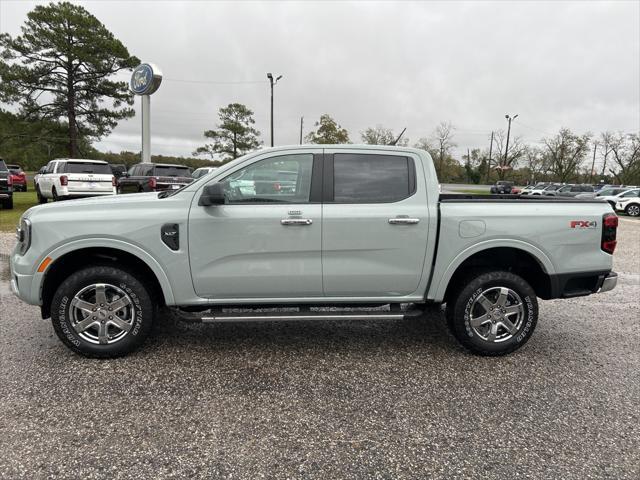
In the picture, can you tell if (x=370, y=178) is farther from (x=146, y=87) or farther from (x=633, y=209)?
(x=633, y=209)

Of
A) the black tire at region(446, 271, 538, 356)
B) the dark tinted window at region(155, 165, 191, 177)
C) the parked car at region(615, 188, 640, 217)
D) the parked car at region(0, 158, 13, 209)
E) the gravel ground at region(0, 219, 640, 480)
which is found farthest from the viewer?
the parked car at region(615, 188, 640, 217)

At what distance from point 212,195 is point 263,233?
0.51 m

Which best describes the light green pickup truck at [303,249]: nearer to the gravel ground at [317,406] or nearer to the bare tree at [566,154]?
the gravel ground at [317,406]

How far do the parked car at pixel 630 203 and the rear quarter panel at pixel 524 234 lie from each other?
984 inches

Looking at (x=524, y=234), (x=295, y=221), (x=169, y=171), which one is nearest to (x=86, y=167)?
(x=169, y=171)

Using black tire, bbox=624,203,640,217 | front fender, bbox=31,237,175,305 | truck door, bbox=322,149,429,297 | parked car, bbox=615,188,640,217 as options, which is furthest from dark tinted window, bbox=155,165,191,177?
black tire, bbox=624,203,640,217

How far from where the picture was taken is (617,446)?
273 centimetres

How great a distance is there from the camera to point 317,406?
3129 mm

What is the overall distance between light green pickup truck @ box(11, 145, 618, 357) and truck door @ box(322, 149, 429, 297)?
11mm

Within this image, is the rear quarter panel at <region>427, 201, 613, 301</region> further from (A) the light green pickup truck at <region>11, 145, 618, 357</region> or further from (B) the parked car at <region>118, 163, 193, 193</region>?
(B) the parked car at <region>118, 163, 193, 193</region>

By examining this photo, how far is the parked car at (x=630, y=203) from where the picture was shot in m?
24.3

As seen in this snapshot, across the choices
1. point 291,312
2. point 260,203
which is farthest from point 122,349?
point 260,203

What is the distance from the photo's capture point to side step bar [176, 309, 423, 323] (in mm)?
3705

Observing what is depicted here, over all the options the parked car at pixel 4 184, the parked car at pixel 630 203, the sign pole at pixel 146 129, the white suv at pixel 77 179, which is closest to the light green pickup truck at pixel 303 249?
the white suv at pixel 77 179
